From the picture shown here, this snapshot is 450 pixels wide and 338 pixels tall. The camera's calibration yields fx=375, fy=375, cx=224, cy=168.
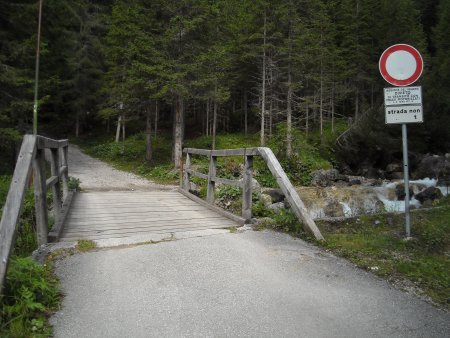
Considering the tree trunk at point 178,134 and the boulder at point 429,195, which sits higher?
the tree trunk at point 178,134

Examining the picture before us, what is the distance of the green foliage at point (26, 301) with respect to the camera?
280 centimetres

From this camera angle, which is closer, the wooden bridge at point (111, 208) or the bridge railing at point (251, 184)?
the wooden bridge at point (111, 208)

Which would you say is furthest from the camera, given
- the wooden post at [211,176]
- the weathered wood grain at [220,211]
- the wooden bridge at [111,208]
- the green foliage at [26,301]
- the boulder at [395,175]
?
the boulder at [395,175]

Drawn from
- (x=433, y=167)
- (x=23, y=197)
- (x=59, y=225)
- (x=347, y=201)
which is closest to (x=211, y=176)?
(x=59, y=225)

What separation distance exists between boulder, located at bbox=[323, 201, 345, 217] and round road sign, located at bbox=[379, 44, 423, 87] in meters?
7.43

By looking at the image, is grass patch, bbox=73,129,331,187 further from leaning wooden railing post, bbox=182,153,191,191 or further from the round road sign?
the round road sign

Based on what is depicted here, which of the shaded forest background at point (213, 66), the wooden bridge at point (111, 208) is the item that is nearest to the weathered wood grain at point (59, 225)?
the wooden bridge at point (111, 208)

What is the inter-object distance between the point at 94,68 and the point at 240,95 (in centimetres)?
1484

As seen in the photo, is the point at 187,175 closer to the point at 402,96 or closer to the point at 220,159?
the point at 402,96

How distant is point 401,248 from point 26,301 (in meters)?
4.55

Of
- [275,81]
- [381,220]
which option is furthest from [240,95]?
[381,220]

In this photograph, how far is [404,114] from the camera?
5.74 m

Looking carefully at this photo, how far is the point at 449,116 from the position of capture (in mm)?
25000

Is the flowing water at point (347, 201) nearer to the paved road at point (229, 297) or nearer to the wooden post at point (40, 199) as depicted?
the paved road at point (229, 297)
